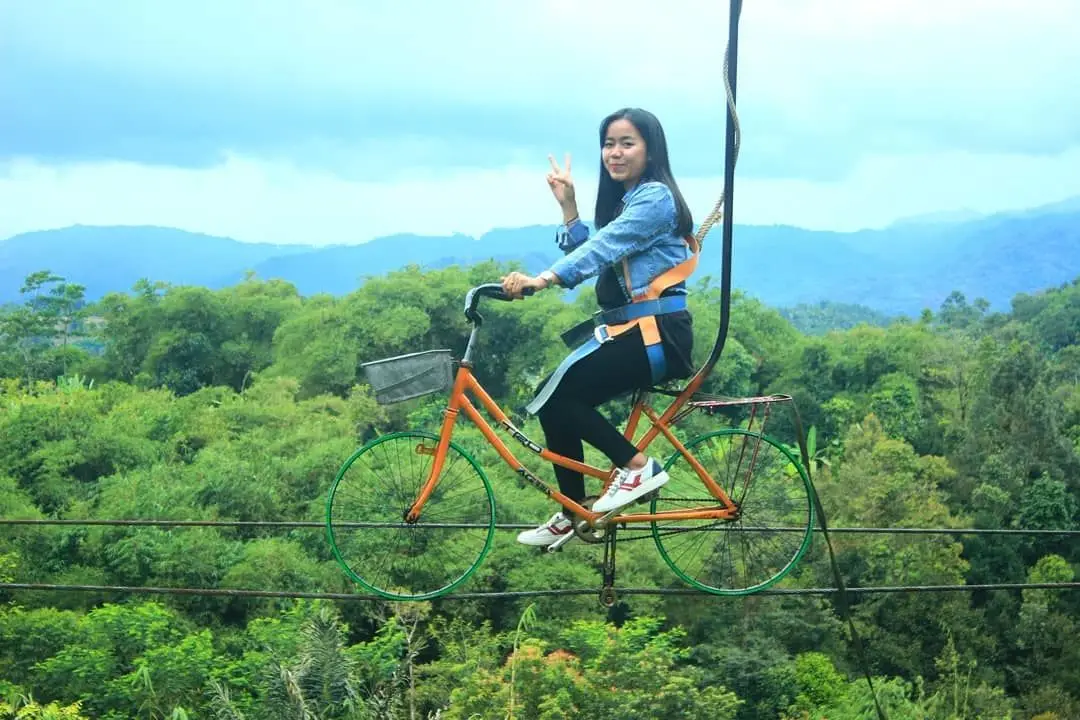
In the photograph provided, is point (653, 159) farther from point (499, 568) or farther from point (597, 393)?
point (499, 568)

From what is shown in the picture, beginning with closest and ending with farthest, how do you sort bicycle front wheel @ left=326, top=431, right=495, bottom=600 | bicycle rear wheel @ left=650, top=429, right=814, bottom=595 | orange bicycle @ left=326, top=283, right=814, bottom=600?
orange bicycle @ left=326, top=283, right=814, bottom=600, bicycle front wheel @ left=326, top=431, right=495, bottom=600, bicycle rear wheel @ left=650, top=429, right=814, bottom=595

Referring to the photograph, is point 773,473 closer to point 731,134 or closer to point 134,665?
point 731,134

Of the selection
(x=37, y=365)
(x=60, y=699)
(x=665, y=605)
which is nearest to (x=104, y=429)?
(x=60, y=699)

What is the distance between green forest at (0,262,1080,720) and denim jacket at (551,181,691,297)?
7540 millimetres

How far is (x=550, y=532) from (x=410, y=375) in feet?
2.45

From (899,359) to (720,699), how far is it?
2802 centimetres

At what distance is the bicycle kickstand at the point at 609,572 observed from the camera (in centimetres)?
386

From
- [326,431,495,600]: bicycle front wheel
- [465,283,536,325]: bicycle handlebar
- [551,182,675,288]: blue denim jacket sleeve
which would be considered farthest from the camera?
[326,431,495,600]: bicycle front wheel

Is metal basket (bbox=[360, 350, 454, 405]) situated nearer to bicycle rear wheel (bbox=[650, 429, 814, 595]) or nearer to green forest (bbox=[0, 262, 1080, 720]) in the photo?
bicycle rear wheel (bbox=[650, 429, 814, 595])

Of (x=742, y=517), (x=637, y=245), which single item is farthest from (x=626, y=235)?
(x=742, y=517)

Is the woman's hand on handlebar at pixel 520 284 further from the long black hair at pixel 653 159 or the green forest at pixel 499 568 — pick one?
the green forest at pixel 499 568

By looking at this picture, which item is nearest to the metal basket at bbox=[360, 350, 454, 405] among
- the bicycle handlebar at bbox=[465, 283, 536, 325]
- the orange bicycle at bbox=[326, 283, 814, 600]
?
the orange bicycle at bbox=[326, 283, 814, 600]

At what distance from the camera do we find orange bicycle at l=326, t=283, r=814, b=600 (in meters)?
3.64

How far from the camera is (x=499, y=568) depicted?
22.7 m
